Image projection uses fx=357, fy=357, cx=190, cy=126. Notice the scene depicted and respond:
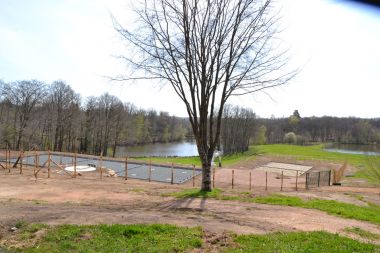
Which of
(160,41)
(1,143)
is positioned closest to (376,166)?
(160,41)

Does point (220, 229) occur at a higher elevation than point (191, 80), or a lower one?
lower

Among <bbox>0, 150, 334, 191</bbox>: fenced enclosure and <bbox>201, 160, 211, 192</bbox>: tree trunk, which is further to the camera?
<bbox>0, 150, 334, 191</bbox>: fenced enclosure

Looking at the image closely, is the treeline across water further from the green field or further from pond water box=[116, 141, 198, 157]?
the green field

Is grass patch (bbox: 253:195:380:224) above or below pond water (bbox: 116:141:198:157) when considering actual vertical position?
above

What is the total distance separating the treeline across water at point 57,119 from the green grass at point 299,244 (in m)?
44.7

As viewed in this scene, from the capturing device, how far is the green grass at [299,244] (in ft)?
22.9

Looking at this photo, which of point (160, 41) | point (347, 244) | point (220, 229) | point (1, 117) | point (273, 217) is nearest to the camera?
point (347, 244)

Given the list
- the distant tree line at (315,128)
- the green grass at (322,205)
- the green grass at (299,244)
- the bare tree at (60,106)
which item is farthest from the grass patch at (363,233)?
the distant tree line at (315,128)

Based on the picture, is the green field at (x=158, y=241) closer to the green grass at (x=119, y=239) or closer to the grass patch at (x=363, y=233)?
the green grass at (x=119, y=239)

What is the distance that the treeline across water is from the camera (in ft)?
179

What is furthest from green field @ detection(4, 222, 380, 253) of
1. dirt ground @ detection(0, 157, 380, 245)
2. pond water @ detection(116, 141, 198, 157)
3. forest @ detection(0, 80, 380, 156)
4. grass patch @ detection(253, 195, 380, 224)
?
pond water @ detection(116, 141, 198, 157)

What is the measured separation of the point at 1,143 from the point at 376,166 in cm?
4510

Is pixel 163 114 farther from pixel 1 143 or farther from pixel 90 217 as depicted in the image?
pixel 90 217

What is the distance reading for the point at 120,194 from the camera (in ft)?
50.5
